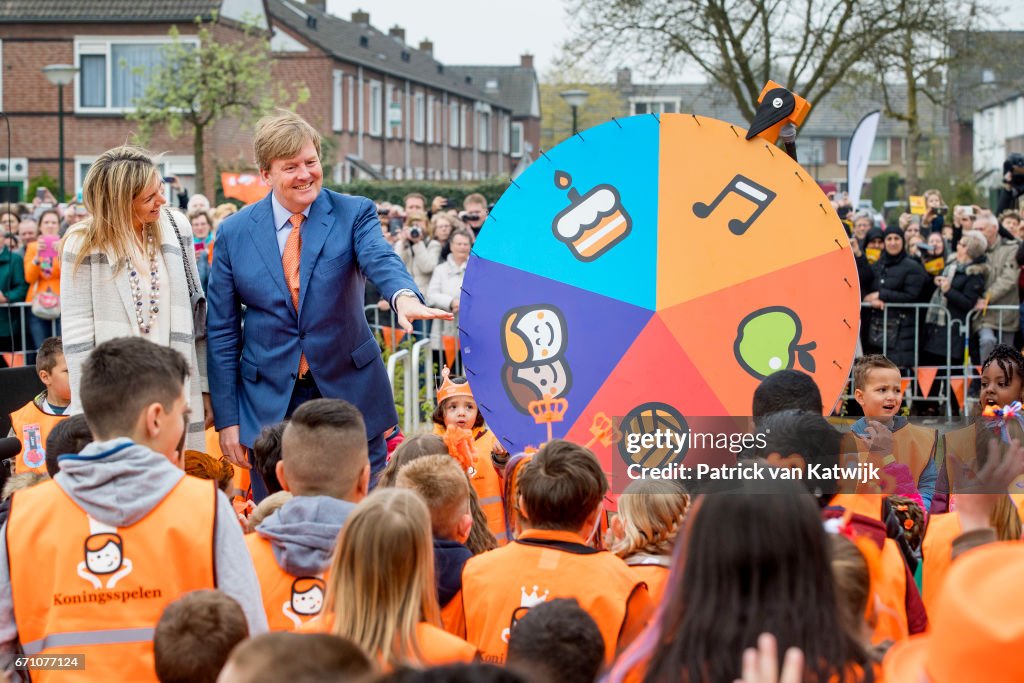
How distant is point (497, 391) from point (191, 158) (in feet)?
103

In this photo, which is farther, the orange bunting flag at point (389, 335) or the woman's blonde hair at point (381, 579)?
the orange bunting flag at point (389, 335)

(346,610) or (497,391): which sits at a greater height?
(497,391)

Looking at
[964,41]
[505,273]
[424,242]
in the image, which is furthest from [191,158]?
[505,273]

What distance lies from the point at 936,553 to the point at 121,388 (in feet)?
7.97

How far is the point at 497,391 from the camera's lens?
4902 mm

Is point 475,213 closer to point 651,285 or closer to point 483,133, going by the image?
point 651,285

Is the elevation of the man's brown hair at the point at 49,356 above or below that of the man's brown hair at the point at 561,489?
above

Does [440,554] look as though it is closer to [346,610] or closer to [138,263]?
[346,610]

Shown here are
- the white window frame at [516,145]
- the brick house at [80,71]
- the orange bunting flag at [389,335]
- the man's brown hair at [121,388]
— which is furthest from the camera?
the white window frame at [516,145]

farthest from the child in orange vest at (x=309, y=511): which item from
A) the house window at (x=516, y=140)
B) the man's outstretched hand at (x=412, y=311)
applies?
the house window at (x=516, y=140)

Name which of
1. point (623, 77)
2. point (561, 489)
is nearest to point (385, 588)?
point (561, 489)

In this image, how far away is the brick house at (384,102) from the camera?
42719 mm

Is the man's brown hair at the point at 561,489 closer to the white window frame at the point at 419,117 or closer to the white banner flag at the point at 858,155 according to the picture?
the white banner flag at the point at 858,155

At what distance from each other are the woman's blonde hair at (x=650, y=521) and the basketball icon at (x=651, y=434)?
791 mm
